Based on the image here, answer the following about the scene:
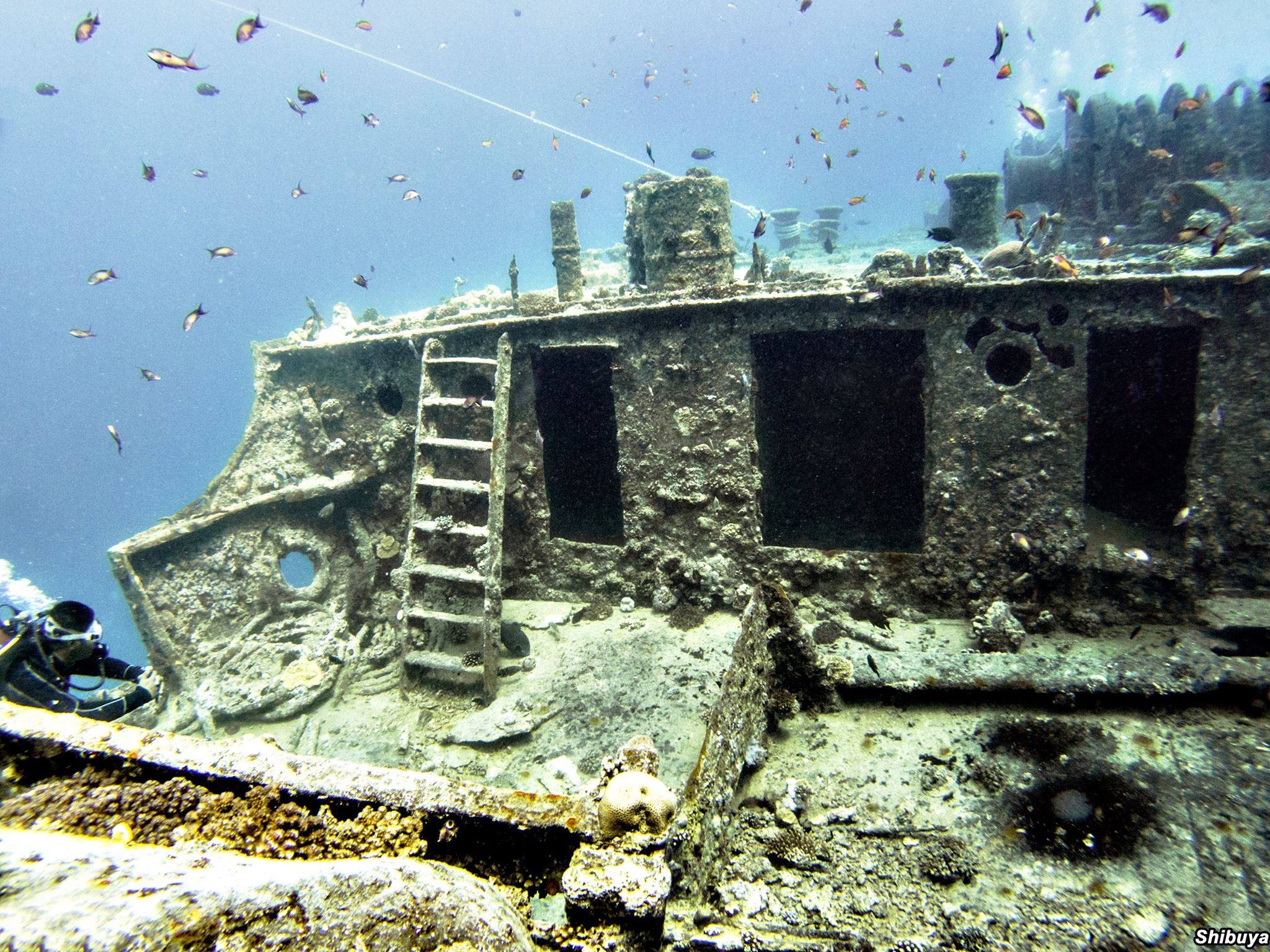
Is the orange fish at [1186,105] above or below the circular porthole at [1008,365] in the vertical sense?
above

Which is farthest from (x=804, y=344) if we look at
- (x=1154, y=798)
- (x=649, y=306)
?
(x=1154, y=798)

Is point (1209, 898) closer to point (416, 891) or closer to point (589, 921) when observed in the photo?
point (589, 921)

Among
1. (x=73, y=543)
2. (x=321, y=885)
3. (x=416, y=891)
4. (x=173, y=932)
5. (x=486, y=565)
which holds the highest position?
(x=173, y=932)

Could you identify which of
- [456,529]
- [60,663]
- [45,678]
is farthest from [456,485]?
[45,678]

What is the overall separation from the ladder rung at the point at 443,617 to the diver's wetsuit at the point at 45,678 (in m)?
2.24

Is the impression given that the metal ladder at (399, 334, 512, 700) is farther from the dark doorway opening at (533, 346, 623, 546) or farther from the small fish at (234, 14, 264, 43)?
the small fish at (234, 14, 264, 43)

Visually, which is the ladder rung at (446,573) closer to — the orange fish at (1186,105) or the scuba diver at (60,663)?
the scuba diver at (60,663)

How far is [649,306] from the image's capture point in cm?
595

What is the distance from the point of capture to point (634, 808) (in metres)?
2.02

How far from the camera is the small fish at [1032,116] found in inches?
282

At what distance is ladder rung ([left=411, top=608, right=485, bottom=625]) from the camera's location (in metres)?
5.50

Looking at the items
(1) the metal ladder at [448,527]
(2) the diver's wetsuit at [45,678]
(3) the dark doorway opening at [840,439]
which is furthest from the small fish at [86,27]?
(3) the dark doorway opening at [840,439]

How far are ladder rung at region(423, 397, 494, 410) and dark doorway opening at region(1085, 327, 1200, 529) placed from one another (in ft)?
22.1

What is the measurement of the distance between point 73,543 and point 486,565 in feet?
385
